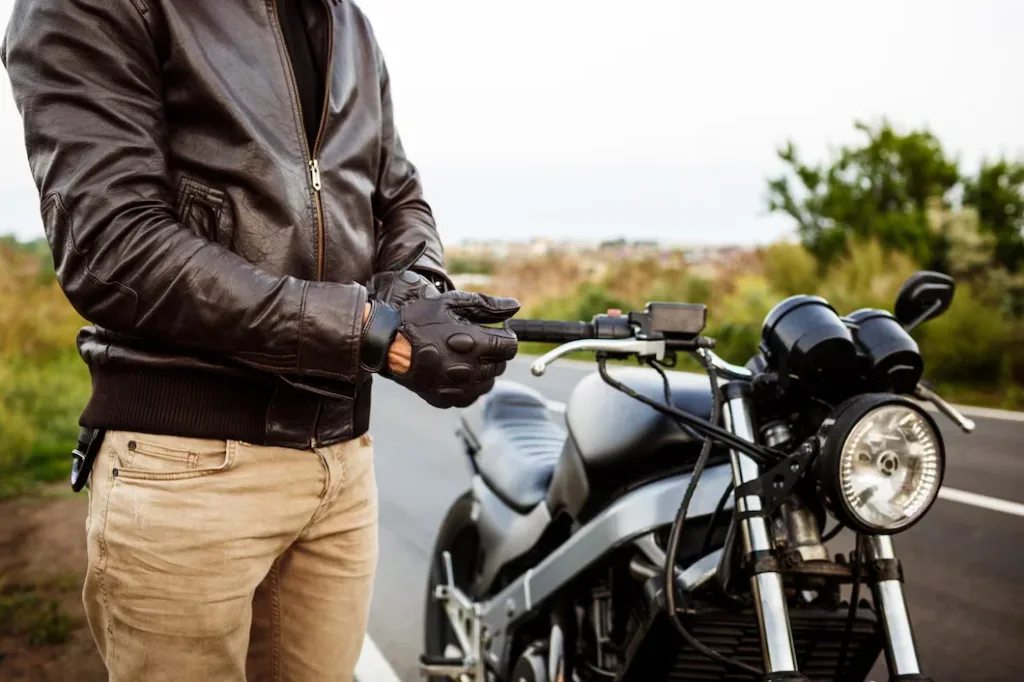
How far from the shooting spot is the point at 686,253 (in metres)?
15.4

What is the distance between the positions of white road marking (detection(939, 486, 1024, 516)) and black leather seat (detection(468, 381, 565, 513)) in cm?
295

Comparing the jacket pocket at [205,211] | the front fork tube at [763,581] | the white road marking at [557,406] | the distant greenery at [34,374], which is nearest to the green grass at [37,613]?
the distant greenery at [34,374]

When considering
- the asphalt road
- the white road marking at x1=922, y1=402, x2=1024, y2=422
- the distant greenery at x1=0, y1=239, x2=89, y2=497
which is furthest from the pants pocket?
the white road marking at x1=922, y1=402, x2=1024, y2=422

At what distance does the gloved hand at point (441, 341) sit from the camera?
142 cm

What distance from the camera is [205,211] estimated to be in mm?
1534

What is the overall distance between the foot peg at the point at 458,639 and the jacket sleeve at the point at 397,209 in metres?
1.26

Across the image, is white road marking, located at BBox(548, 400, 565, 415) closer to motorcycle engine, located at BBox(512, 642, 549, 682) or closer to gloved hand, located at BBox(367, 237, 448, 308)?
motorcycle engine, located at BBox(512, 642, 549, 682)

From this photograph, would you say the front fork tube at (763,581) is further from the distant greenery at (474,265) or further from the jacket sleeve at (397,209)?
the distant greenery at (474,265)

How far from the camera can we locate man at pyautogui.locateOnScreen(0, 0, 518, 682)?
1.39 metres

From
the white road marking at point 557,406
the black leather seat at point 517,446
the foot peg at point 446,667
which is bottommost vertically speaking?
the white road marking at point 557,406

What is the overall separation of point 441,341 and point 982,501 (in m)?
4.68

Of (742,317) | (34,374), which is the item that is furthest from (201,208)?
(742,317)

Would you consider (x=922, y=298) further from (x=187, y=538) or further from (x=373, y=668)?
(x=373, y=668)

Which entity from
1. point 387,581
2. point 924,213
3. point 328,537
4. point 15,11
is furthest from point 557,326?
point 924,213
